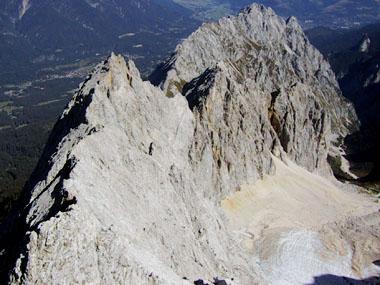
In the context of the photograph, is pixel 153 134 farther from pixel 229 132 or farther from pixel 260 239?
pixel 229 132

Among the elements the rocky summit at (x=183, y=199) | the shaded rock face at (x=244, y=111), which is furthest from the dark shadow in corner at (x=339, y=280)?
the shaded rock face at (x=244, y=111)

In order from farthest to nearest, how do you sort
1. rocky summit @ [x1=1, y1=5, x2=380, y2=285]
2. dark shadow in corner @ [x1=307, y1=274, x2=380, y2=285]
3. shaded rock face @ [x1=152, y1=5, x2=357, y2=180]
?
shaded rock face @ [x1=152, y1=5, x2=357, y2=180] → dark shadow in corner @ [x1=307, y1=274, x2=380, y2=285] → rocky summit @ [x1=1, y1=5, x2=380, y2=285]

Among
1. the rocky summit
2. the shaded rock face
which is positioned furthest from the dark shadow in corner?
the shaded rock face

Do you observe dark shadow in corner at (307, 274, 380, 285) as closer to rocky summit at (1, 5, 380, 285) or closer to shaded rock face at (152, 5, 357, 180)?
rocky summit at (1, 5, 380, 285)

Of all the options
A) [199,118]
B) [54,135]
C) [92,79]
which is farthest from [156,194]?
[199,118]

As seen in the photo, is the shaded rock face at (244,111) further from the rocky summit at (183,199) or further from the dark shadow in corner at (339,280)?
the dark shadow in corner at (339,280)

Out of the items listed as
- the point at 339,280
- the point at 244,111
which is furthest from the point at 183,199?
the point at 244,111
